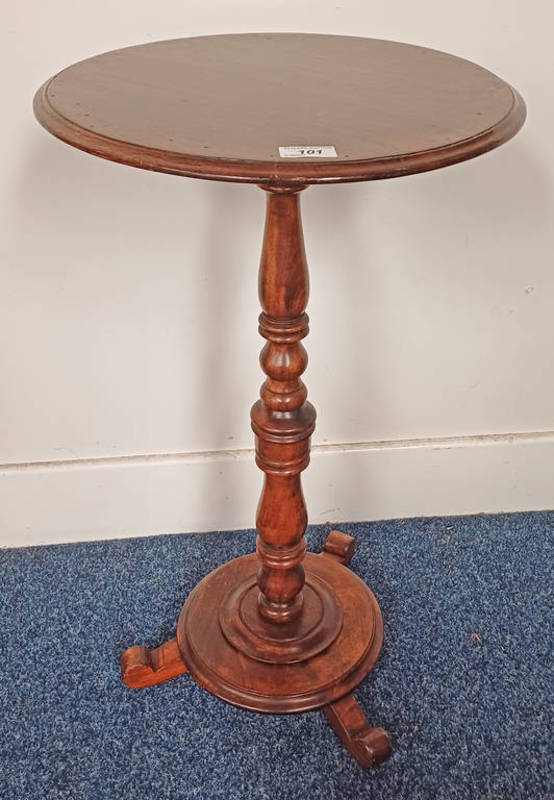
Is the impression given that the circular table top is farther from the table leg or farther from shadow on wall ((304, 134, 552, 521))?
shadow on wall ((304, 134, 552, 521))

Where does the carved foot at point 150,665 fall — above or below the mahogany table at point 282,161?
below

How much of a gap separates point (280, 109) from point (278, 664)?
95 centimetres

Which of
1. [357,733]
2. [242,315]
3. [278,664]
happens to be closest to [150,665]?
[278,664]

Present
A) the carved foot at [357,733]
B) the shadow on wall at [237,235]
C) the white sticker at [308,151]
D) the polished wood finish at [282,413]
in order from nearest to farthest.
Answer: the white sticker at [308,151]
the polished wood finish at [282,413]
the carved foot at [357,733]
the shadow on wall at [237,235]

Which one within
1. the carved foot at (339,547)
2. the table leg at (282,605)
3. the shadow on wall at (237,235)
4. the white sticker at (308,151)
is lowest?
the carved foot at (339,547)

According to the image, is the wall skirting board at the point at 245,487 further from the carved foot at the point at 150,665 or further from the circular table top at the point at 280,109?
the circular table top at the point at 280,109

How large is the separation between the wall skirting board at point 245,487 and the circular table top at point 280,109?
88 centimetres

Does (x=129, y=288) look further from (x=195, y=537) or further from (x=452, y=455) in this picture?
(x=452, y=455)

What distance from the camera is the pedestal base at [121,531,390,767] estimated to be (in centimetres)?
148

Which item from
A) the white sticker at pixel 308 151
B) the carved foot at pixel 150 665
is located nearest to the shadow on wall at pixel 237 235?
the carved foot at pixel 150 665

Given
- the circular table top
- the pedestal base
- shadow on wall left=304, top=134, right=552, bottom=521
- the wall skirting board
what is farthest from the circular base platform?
the circular table top

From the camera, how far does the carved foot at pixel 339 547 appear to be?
6.00ft

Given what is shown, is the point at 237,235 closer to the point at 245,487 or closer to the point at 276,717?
the point at 245,487

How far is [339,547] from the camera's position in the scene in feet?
6.01
